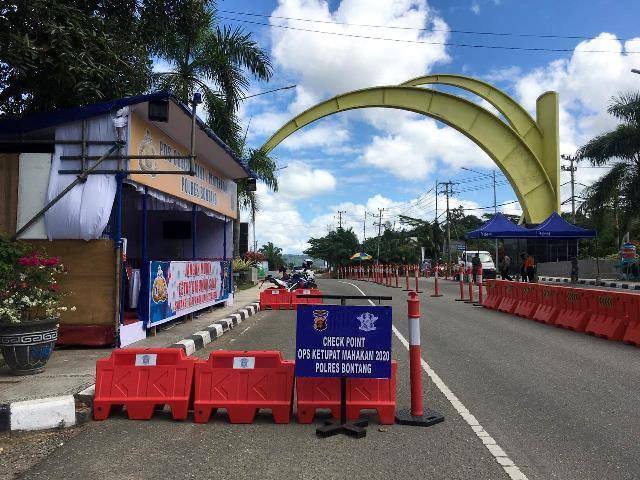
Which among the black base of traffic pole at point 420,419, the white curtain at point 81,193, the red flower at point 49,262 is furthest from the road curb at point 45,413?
the white curtain at point 81,193

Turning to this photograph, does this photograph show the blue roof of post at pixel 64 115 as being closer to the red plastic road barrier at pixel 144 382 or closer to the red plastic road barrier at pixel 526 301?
the red plastic road barrier at pixel 144 382

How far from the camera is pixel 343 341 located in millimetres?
5062

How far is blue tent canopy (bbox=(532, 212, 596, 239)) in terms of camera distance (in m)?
25.1

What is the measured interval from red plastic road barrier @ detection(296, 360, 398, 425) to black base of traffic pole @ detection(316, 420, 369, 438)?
0.24 metres

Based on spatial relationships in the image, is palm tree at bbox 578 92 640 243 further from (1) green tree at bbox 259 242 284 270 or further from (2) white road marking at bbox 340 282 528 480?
(1) green tree at bbox 259 242 284 270

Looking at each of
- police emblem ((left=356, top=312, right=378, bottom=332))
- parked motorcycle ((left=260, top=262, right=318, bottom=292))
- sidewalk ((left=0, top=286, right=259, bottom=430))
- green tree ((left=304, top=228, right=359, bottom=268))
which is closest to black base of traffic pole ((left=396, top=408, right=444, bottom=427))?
police emblem ((left=356, top=312, right=378, bottom=332))

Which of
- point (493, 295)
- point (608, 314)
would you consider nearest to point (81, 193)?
Result: point (608, 314)

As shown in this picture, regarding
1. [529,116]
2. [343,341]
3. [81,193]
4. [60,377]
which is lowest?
[60,377]

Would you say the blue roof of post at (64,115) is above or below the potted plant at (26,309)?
above

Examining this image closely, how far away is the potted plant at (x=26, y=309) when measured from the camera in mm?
6480

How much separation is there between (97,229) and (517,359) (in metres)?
6.54

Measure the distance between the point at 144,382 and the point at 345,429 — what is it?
2.00 m

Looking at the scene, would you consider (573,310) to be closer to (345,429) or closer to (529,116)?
(345,429)

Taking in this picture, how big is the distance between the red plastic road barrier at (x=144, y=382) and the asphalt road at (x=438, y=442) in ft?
0.49
